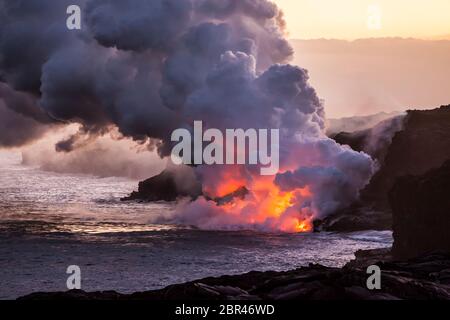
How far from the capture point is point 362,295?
35812 millimetres

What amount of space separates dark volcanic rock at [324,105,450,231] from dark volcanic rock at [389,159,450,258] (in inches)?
2875

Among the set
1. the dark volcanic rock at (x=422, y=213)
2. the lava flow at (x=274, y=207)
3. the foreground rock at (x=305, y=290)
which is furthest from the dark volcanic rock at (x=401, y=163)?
the foreground rock at (x=305, y=290)

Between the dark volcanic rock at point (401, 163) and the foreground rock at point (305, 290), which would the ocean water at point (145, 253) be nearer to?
the dark volcanic rock at point (401, 163)

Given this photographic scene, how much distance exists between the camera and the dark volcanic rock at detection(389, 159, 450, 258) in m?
89.3

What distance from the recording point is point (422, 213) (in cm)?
9338

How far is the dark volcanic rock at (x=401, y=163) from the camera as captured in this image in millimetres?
178337

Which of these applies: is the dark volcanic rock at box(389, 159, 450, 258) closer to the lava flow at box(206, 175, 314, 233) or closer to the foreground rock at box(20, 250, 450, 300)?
the foreground rock at box(20, 250, 450, 300)

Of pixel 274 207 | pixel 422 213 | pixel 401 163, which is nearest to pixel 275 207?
pixel 274 207

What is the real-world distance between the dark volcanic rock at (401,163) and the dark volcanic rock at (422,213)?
7302 cm

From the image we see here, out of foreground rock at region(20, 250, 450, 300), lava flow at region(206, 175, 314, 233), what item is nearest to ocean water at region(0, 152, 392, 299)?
lava flow at region(206, 175, 314, 233)
